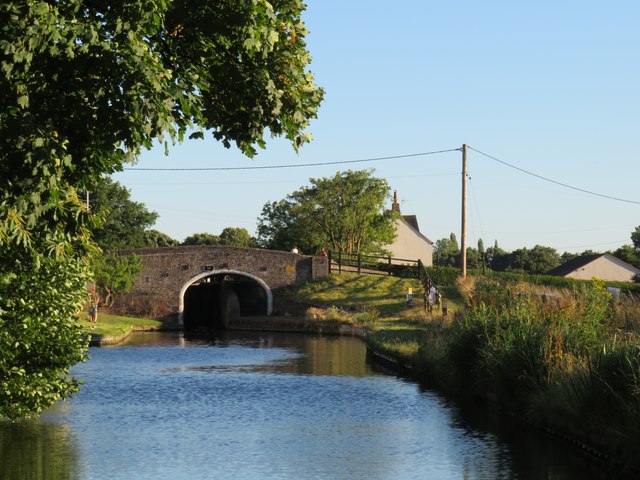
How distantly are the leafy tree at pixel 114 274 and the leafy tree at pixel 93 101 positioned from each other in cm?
3937

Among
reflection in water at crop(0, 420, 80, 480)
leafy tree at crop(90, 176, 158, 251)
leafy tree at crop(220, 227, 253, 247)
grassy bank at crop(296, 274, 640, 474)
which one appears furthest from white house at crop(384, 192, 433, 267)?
reflection in water at crop(0, 420, 80, 480)

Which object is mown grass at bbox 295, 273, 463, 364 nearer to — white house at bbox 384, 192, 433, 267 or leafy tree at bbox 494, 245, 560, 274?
white house at bbox 384, 192, 433, 267

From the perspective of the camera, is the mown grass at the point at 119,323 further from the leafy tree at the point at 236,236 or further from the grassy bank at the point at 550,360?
the leafy tree at the point at 236,236

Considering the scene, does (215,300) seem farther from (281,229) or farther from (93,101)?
(93,101)

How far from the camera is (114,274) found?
56.8 meters

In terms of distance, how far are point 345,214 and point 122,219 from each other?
1937 centimetres

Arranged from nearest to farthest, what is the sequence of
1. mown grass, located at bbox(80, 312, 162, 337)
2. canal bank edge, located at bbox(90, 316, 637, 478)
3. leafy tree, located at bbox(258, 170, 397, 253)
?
1. canal bank edge, located at bbox(90, 316, 637, 478)
2. mown grass, located at bbox(80, 312, 162, 337)
3. leafy tree, located at bbox(258, 170, 397, 253)

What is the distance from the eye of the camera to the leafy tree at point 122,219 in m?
80.4

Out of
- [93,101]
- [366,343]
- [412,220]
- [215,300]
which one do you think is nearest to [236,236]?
[412,220]

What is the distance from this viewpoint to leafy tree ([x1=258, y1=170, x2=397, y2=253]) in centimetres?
8038

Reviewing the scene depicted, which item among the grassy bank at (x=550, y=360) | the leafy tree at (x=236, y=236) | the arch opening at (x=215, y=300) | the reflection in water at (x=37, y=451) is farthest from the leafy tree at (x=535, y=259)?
the reflection in water at (x=37, y=451)

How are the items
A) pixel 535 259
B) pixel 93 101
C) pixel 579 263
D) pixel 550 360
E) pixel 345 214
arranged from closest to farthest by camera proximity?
pixel 93 101, pixel 550 360, pixel 345 214, pixel 579 263, pixel 535 259

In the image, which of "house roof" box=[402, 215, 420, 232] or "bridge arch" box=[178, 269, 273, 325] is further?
"house roof" box=[402, 215, 420, 232]

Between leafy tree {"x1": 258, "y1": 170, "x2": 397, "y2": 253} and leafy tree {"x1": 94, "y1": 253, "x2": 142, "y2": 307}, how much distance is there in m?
24.2
